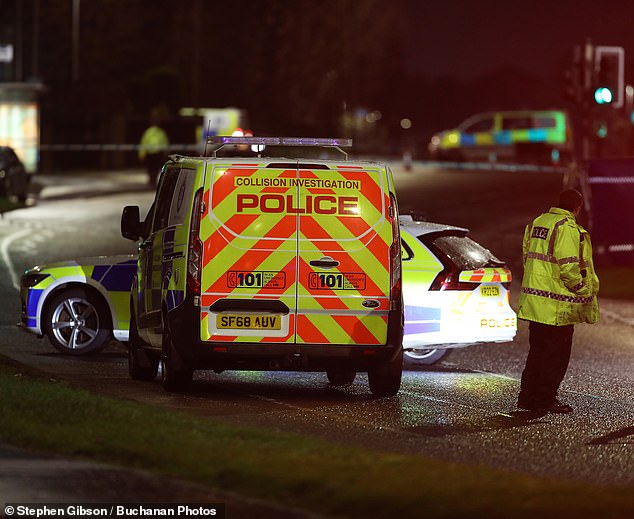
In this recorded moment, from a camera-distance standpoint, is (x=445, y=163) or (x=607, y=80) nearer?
(x=607, y=80)

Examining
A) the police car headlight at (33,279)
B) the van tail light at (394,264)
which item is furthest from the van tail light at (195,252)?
the police car headlight at (33,279)

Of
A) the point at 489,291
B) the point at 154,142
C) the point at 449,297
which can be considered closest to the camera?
the point at 449,297

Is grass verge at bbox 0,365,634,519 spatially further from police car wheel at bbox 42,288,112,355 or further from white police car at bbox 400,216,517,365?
police car wheel at bbox 42,288,112,355

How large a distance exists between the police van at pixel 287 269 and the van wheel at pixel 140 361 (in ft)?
3.86

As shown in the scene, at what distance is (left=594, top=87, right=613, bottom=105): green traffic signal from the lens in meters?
25.7

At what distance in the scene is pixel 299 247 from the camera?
1145 cm

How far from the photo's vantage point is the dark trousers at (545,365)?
455 inches

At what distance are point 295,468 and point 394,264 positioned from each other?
353 cm

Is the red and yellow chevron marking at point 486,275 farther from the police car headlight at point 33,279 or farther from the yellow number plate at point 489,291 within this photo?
the police car headlight at point 33,279

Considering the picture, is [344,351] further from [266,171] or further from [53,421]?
[53,421]

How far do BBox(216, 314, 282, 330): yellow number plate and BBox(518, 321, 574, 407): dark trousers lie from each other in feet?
5.93

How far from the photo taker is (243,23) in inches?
2662

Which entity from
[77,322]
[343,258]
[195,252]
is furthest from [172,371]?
[77,322]

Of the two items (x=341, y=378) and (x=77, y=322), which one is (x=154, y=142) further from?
(x=341, y=378)
